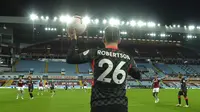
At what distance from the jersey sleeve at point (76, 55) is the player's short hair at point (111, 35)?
336 mm

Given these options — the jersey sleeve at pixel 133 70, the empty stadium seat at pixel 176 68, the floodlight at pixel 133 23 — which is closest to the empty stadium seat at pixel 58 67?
the floodlight at pixel 133 23

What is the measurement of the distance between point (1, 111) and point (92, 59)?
1387 centimetres

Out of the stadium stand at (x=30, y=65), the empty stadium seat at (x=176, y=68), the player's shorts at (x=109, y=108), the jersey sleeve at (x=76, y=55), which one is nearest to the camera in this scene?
the player's shorts at (x=109, y=108)

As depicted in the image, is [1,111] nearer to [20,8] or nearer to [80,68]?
[20,8]

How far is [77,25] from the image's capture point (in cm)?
367

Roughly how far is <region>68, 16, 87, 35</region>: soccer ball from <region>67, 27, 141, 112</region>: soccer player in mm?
66

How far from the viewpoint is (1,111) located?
1551cm

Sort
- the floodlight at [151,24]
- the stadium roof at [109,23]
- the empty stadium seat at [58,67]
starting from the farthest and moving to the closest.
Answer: the empty stadium seat at [58,67], the floodlight at [151,24], the stadium roof at [109,23]

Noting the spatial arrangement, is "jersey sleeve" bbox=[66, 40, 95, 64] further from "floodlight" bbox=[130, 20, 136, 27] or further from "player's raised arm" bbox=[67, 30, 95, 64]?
"floodlight" bbox=[130, 20, 136, 27]

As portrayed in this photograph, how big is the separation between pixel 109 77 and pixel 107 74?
5 centimetres

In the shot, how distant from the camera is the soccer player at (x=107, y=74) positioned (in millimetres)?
3471

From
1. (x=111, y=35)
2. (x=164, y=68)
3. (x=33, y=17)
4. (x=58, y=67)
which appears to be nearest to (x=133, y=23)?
(x=164, y=68)

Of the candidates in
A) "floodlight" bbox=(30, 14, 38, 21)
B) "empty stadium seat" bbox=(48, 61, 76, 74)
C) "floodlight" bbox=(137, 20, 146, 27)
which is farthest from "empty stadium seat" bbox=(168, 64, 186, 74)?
"floodlight" bbox=(30, 14, 38, 21)

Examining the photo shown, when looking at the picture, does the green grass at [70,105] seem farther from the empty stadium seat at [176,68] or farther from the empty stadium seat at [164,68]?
the empty stadium seat at [176,68]
